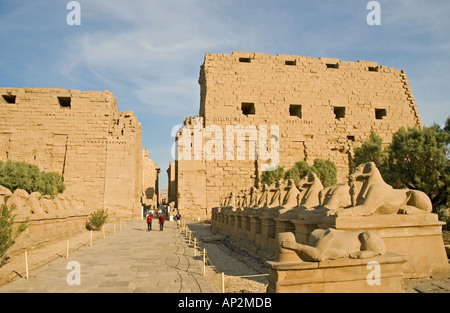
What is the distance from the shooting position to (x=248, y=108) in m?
23.6

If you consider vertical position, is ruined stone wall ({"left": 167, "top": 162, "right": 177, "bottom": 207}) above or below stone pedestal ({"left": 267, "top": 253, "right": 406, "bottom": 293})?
above

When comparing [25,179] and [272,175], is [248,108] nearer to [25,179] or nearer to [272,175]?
[272,175]

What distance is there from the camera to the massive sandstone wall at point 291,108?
21047mm

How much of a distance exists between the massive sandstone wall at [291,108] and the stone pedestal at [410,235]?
16.2 meters

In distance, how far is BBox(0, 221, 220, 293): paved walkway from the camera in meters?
4.97

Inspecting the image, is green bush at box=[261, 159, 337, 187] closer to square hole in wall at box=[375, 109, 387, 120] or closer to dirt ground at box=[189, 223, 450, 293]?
square hole in wall at box=[375, 109, 387, 120]

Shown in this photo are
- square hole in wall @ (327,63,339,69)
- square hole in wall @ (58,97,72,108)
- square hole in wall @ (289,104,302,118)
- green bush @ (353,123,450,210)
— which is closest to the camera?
Result: green bush @ (353,123,450,210)

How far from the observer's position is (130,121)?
22641mm

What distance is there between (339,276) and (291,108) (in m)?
21.4

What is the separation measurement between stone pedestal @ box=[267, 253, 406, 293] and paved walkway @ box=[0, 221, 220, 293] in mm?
1710

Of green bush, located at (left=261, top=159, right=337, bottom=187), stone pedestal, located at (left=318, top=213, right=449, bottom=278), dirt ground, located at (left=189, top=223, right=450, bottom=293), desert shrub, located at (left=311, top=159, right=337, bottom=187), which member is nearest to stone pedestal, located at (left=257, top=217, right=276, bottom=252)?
dirt ground, located at (left=189, top=223, right=450, bottom=293)

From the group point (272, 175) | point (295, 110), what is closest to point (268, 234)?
point (272, 175)

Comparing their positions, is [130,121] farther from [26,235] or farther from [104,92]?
→ [26,235]
